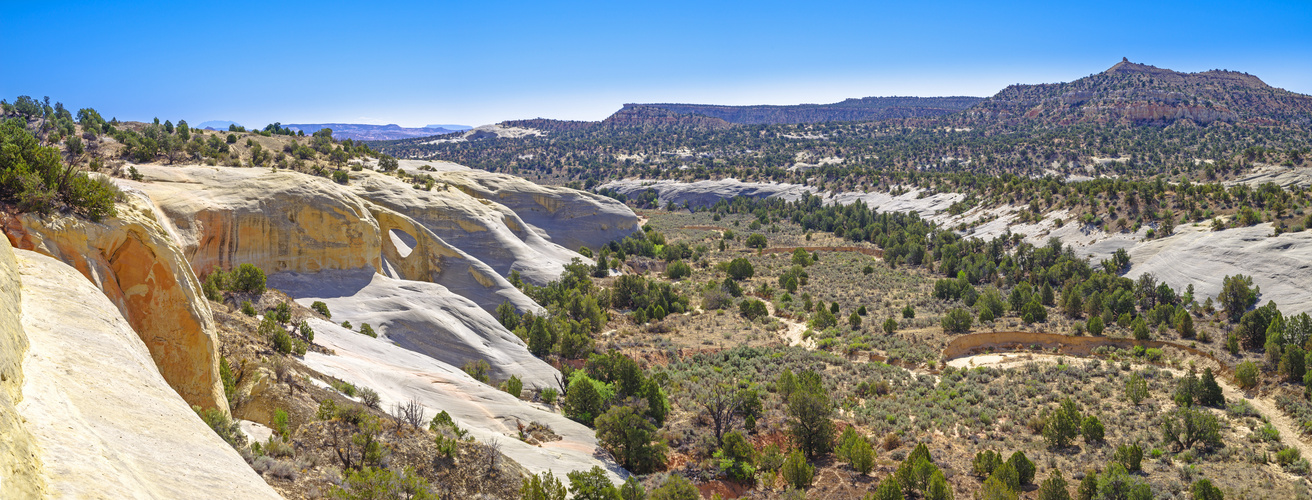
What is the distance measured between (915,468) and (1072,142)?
11487 centimetres

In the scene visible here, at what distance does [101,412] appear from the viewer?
780cm

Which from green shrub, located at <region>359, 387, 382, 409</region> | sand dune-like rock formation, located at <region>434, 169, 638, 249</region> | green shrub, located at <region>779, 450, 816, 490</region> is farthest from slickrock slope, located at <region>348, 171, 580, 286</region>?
green shrub, located at <region>779, 450, 816, 490</region>

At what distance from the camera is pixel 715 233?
253 feet

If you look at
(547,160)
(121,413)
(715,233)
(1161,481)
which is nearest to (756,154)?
(547,160)

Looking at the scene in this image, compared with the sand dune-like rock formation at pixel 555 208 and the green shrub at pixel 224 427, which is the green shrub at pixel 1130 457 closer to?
the green shrub at pixel 224 427

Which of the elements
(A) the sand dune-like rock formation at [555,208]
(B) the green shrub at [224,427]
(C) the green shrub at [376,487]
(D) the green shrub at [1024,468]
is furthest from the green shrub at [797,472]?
(A) the sand dune-like rock formation at [555,208]

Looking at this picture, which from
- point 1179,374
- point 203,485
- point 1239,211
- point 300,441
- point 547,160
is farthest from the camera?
point 547,160

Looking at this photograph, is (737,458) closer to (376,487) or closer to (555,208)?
(376,487)

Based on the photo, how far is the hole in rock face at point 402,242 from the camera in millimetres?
36794

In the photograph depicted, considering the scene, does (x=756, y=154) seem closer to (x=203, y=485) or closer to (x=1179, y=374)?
(x=1179, y=374)

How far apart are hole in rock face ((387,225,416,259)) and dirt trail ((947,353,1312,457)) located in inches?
1081

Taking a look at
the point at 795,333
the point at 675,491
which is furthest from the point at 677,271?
the point at 675,491

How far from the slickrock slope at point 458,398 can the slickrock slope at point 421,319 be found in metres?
2.21

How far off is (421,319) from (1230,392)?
31.3 meters
